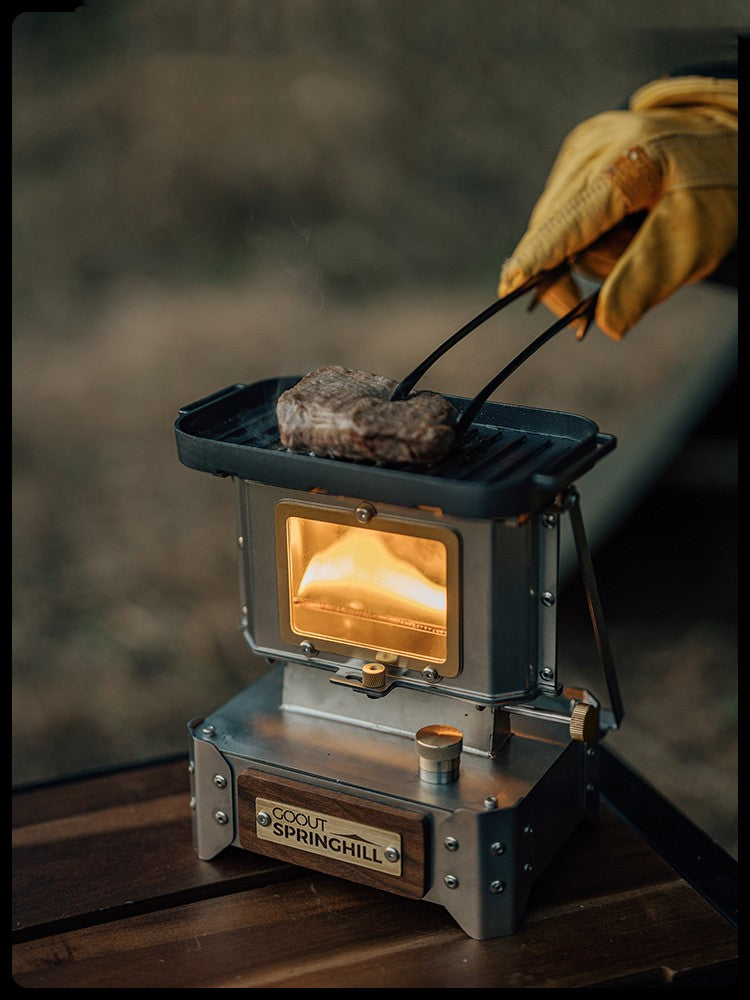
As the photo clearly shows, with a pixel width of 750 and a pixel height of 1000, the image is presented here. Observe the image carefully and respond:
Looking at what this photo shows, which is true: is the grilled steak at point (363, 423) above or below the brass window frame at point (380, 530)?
above

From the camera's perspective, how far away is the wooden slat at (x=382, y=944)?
1.11m

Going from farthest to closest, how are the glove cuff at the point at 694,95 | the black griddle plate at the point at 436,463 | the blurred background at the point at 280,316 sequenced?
1. the blurred background at the point at 280,316
2. the glove cuff at the point at 694,95
3. the black griddle plate at the point at 436,463

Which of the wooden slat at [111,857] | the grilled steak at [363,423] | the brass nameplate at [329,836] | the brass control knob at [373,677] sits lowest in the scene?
the wooden slat at [111,857]

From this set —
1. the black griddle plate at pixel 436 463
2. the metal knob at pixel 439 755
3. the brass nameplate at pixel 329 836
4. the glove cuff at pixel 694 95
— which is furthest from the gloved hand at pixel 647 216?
the brass nameplate at pixel 329 836

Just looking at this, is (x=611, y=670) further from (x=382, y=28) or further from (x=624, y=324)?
(x=382, y=28)

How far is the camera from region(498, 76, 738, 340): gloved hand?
56.8 inches

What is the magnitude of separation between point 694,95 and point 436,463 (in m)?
0.84

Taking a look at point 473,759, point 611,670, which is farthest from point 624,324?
point 473,759

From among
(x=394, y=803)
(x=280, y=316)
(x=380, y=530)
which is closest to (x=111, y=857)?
(x=394, y=803)

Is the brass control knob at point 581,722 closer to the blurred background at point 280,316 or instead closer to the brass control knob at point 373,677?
the brass control knob at point 373,677

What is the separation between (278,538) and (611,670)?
40 centimetres

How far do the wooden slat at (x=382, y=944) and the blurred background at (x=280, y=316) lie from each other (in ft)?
3.29

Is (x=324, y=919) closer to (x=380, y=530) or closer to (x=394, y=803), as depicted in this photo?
(x=394, y=803)

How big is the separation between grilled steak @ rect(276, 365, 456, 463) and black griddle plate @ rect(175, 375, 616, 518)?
2cm
